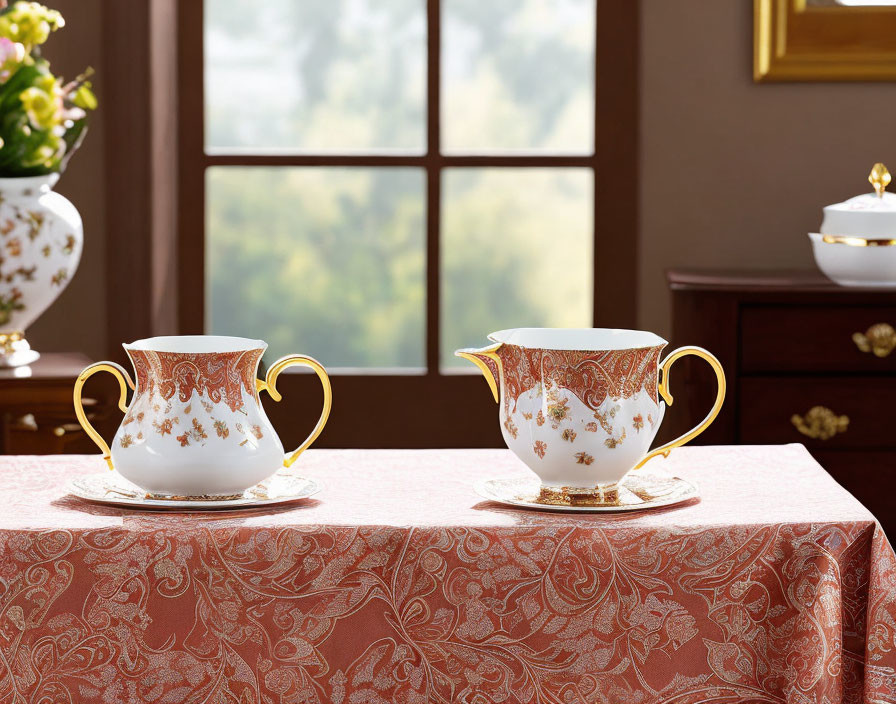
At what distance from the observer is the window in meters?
2.89

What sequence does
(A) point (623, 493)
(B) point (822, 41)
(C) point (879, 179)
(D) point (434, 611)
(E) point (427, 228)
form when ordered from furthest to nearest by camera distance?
(E) point (427, 228) → (B) point (822, 41) → (C) point (879, 179) → (A) point (623, 493) → (D) point (434, 611)

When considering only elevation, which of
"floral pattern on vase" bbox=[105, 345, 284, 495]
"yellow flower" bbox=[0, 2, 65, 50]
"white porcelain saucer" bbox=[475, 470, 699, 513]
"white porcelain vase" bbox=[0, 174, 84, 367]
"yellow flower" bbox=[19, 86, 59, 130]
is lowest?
"white porcelain saucer" bbox=[475, 470, 699, 513]

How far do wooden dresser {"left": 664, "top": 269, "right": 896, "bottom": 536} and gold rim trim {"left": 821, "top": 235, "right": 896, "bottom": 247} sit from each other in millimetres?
113

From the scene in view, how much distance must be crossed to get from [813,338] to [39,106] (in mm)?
1460

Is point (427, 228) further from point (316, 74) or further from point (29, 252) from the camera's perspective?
point (29, 252)

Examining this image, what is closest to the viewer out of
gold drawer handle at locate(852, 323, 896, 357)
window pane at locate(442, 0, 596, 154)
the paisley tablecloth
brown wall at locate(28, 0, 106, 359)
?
the paisley tablecloth

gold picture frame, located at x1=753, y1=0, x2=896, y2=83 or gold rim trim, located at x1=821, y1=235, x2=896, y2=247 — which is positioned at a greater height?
gold picture frame, located at x1=753, y1=0, x2=896, y2=83

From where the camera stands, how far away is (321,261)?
116 inches

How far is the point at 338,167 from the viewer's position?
114 inches

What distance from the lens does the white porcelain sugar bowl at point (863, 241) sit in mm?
2355

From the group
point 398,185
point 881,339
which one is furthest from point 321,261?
point 881,339

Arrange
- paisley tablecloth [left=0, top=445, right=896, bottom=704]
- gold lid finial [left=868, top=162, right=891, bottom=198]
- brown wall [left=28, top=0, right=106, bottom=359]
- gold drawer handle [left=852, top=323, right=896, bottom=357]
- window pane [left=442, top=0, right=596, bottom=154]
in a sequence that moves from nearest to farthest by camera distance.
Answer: paisley tablecloth [left=0, top=445, right=896, bottom=704] < gold drawer handle [left=852, top=323, right=896, bottom=357] < gold lid finial [left=868, top=162, right=891, bottom=198] < brown wall [left=28, top=0, right=106, bottom=359] < window pane [left=442, top=0, right=596, bottom=154]

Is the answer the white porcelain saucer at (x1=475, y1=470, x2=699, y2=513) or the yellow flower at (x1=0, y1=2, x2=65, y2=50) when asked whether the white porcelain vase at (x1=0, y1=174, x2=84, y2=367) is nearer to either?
the yellow flower at (x1=0, y1=2, x2=65, y2=50)

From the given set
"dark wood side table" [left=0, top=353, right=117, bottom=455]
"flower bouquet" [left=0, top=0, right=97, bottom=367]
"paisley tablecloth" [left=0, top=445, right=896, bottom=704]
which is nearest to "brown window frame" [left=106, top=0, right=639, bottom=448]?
"flower bouquet" [left=0, top=0, right=97, bottom=367]
